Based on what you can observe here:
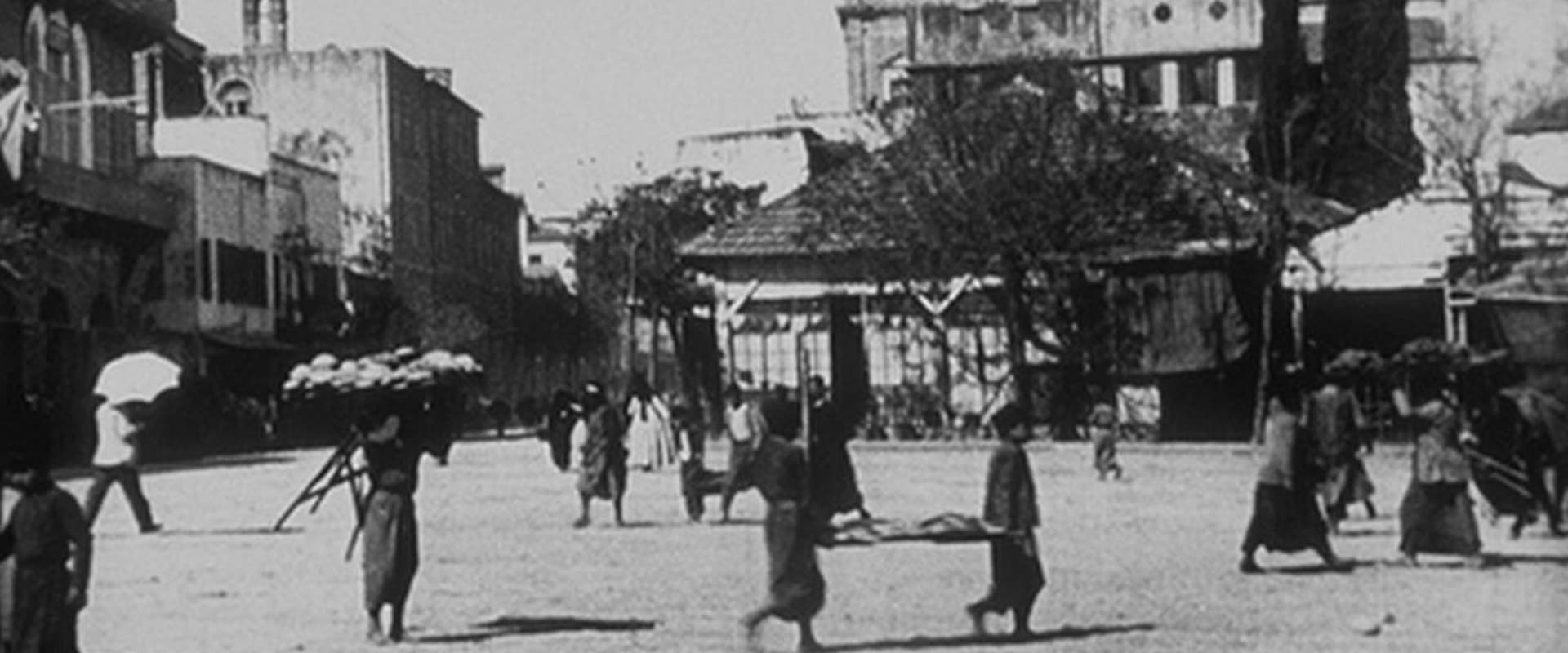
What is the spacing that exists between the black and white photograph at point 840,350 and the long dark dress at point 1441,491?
0.04m

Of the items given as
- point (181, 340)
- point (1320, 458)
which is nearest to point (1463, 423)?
point (1320, 458)

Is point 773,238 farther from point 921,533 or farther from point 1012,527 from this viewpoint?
point 921,533

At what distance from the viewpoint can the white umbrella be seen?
17.3 m

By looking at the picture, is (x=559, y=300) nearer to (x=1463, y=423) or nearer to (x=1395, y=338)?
(x=1395, y=338)

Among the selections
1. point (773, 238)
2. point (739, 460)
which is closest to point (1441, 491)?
point (739, 460)

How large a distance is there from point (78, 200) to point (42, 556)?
26.7 metres

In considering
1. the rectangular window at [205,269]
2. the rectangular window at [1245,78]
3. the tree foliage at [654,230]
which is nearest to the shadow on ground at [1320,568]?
the tree foliage at [654,230]

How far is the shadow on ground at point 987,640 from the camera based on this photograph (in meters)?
10.5

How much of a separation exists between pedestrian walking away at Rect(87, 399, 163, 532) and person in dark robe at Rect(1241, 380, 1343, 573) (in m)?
6.99

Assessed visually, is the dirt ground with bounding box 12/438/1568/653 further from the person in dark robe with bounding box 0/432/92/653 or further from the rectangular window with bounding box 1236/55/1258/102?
the rectangular window with bounding box 1236/55/1258/102

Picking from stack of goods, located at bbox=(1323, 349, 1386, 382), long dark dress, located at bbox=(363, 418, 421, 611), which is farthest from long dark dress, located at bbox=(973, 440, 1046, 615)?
stack of goods, located at bbox=(1323, 349, 1386, 382)

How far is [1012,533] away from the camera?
1073cm

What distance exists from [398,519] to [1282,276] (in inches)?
774

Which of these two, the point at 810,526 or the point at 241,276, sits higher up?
the point at 241,276
